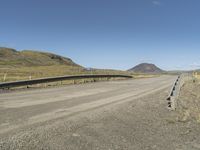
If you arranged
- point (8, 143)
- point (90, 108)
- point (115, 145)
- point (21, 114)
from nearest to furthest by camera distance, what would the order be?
point (8, 143)
point (115, 145)
point (21, 114)
point (90, 108)

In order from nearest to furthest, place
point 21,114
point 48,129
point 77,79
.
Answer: point 48,129, point 21,114, point 77,79

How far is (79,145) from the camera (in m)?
6.04

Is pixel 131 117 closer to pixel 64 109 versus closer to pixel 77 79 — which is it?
pixel 64 109

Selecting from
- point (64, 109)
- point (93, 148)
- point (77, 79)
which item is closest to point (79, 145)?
point (93, 148)

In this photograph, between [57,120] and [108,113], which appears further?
[108,113]

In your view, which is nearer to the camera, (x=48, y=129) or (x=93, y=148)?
(x=93, y=148)

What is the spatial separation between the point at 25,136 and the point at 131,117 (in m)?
4.38

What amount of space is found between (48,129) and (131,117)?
356 centimetres

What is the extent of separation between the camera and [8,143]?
5.81 meters

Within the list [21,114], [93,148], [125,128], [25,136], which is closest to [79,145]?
[93,148]

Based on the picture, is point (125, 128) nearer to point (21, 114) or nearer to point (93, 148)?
point (93, 148)

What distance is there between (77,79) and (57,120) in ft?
79.1

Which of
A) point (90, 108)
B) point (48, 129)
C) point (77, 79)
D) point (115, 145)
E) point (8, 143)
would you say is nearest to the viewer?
point (8, 143)

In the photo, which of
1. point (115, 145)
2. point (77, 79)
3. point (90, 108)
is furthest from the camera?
point (77, 79)
